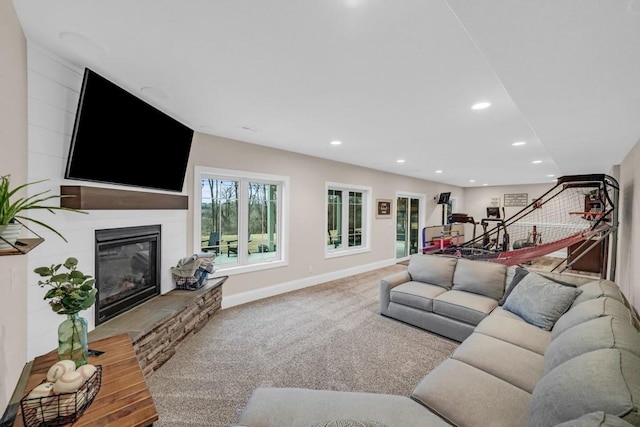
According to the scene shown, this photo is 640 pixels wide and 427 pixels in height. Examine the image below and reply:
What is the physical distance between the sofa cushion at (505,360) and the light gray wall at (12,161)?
8.56 feet

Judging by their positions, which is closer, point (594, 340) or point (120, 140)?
point (594, 340)

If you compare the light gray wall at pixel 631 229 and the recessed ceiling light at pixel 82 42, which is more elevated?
the recessed ceiling light at pixel 82 42

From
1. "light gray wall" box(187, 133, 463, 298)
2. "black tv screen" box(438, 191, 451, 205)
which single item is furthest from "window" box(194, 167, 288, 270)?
"black tv screen" box(438, 191, 451, 205)

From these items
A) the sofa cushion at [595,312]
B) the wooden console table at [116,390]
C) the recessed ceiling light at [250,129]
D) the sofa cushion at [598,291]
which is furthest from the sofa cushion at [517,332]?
the recessed ceiling light at [250,129]

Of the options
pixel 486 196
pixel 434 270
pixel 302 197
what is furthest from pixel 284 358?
pixel 486 196

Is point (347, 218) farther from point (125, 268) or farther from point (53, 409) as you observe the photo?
point (53, 409)

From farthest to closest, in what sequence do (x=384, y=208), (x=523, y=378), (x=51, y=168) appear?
(x=384, y=208), (x=51, y=168), (x=523, y=378)

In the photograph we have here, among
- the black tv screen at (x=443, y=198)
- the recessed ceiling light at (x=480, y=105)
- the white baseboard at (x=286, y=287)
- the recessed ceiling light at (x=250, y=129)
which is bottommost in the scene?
the white baseboard at (x=286, y=287)

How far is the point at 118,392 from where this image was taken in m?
1.34

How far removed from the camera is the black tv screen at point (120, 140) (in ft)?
6.31

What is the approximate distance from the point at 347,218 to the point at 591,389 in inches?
197

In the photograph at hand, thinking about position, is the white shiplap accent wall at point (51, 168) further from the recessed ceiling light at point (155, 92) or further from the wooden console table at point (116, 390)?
the recessed ceiling light at point (155, 92)

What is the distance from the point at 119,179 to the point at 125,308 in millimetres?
1244

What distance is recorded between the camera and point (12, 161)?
1.47 meters
